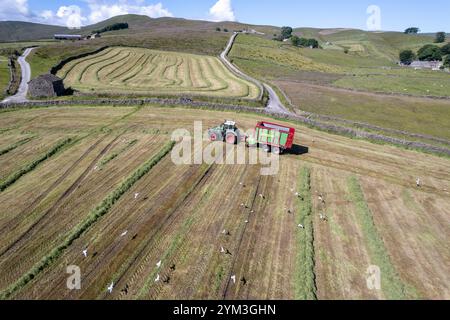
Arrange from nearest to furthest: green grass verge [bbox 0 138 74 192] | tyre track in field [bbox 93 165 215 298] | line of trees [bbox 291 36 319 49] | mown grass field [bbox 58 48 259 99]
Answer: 1. tyre track in field [bbox 93 165 215 298]
2. green grass verge [bbox 0 138 74 192]
3. mown grass field [bbox 58 48 259 99]
4. line of trees [bbox 291 36 319 49]

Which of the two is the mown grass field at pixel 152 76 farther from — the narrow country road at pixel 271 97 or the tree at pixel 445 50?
the tree at pixel 445 50

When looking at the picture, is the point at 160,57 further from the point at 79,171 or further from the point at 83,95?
the point at 79,171

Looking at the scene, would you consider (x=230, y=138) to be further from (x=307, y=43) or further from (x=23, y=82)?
(x=307, y=43)

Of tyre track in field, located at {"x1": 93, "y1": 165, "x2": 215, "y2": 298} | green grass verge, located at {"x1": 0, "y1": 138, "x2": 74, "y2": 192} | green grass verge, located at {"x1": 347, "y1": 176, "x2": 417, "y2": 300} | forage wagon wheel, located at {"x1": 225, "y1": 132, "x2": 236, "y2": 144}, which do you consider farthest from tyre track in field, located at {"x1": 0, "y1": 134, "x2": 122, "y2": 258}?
green grass verge, located at {"x1": 347, "y1": 176, "x2": 417, "y2": 300}

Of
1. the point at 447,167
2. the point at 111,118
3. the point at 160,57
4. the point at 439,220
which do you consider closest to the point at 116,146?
the point at 111,118

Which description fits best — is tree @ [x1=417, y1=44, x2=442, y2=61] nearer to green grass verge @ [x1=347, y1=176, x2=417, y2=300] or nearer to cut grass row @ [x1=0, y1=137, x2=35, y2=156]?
green grass verge @ [x1=347, y1=176, x2=417, y2=300]

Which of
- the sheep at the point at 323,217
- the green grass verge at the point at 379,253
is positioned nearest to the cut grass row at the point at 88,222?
the sheep at the point at 323,217
